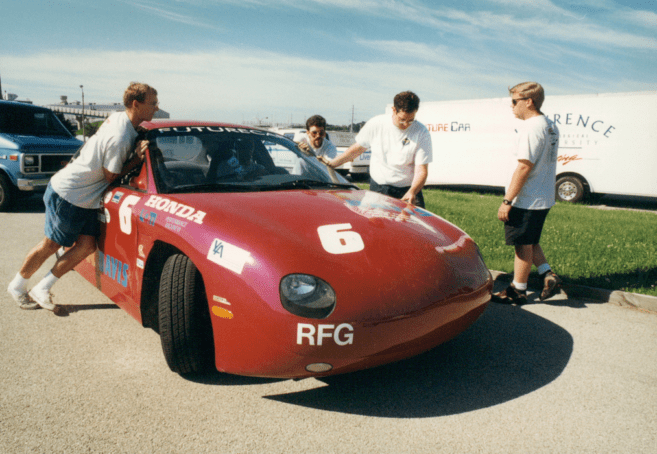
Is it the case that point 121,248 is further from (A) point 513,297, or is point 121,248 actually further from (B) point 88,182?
(A) point 513,297

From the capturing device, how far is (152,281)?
303 centimetres

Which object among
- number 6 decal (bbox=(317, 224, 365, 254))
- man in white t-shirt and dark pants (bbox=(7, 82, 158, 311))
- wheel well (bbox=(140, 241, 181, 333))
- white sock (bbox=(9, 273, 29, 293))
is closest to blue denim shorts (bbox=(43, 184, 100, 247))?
man in white t-shirt and dark pants (bbox=(7, 82, 158, 311))

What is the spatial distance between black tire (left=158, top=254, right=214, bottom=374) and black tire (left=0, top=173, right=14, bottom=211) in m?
7.28

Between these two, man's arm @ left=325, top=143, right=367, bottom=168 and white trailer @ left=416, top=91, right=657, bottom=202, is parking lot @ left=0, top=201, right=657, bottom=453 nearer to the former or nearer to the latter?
man's arm @ left=325, top=143, right=367, bottom=168

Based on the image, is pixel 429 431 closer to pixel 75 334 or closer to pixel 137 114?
pixel 75 334

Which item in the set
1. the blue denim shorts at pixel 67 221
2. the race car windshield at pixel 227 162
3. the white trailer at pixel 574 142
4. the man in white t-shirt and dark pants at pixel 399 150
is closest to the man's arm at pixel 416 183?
the man in white t-shirt and dark pants at pixel 399 150

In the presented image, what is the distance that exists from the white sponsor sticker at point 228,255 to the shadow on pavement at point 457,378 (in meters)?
0.77

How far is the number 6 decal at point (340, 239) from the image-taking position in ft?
8.31

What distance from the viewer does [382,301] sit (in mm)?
2338

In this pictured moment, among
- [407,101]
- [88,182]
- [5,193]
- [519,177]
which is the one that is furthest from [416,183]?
[5,193]

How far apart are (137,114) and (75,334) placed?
1.56 metres

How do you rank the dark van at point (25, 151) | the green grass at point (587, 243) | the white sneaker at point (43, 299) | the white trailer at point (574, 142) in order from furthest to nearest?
the white trailer at point (574, 142) < the dark van at point (25, 151) < the green grass at point (587, 243) < the white sneaker at point (43, 299)

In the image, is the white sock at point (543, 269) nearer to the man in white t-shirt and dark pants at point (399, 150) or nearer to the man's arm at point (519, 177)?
the man's arm at point (519, 177)

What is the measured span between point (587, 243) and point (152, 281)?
5610mm
